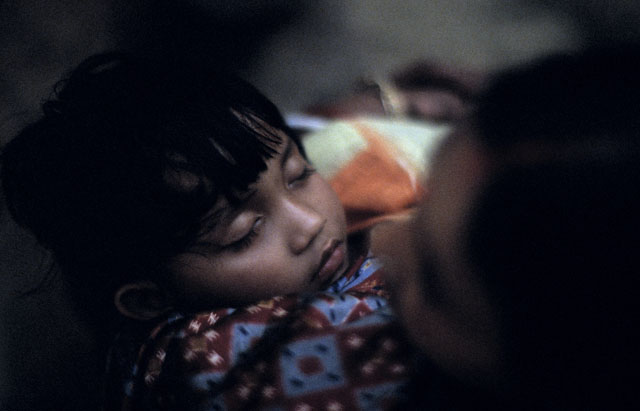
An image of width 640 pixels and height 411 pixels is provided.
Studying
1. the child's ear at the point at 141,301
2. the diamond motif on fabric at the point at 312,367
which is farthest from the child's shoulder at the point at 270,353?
the child's ear at the point at 141,301

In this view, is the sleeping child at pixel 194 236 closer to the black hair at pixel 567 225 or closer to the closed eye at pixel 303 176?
the closed eye at pixel 303 176

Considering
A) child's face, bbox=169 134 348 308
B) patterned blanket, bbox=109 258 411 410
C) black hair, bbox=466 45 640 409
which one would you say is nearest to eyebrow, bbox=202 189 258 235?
child's face, bbox=169 134 348 308

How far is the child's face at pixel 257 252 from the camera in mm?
625

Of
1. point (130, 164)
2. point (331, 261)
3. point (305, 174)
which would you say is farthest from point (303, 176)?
point (130, 164)

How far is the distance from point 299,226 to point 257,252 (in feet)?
0.21

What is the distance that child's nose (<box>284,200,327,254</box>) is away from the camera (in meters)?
0.63

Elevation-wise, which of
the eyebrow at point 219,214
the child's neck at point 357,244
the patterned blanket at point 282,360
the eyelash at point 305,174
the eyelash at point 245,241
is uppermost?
the eyelash at point 305,174

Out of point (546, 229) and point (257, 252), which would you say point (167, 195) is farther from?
point (546, 229)

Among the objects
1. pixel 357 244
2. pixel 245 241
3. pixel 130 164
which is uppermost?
pixel 130 164

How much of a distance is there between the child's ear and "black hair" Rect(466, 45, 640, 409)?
1.55 ft

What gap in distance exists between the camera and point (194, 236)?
0.62 meters

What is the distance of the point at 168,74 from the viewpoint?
2.34 feet

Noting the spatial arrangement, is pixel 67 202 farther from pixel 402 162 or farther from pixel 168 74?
pixel 402 162

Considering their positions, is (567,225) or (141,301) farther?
(141,301)
